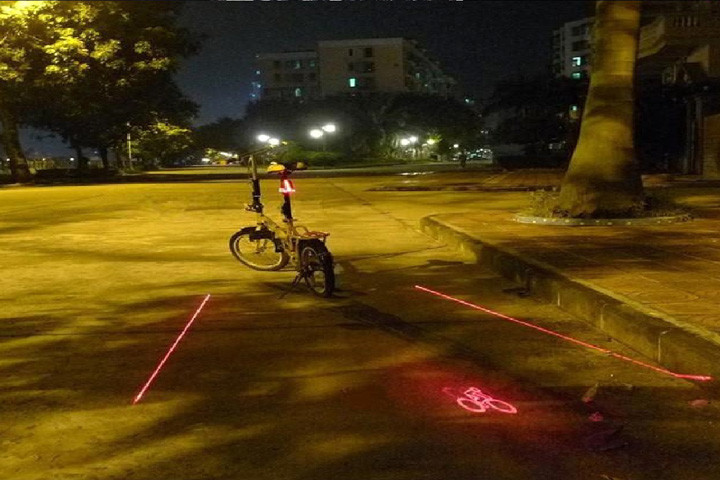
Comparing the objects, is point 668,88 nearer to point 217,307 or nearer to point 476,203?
point 476,203

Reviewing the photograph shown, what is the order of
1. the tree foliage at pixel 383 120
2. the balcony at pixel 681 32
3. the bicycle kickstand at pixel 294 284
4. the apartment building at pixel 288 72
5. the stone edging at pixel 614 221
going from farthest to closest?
the apartment building at pixel 288 72, the tree foliage at pixel 383 120, the balcony at pixel 681 32, the stone edging at pixel 614 221, the bicycle kickstand at pixel 294 284

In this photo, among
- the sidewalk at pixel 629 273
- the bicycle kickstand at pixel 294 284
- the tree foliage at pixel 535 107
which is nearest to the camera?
the sidewalk at pixel 629 273

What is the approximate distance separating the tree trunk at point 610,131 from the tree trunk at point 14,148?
35.7 meters

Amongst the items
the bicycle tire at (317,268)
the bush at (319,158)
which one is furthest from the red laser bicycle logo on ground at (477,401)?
the bush at (319,158)

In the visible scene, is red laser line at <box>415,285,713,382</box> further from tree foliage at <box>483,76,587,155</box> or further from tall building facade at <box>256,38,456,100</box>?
tall building facade at <box>256,38,456,100</box>

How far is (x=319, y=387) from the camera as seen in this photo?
5098mm

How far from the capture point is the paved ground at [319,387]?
12.8 ft

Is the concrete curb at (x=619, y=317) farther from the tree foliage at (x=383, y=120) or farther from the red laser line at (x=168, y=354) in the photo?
the tree foliage at (x=383, y=120)

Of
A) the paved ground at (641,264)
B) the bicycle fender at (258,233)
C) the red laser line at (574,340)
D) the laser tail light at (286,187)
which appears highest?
the laser tail light at (286,187)

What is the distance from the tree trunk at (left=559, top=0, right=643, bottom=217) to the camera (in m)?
12.0

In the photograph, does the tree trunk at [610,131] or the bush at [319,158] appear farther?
the bush at [319,158]

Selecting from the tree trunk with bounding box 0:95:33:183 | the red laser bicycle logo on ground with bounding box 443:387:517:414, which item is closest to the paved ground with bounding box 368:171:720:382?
the red laser bicycle logo on ground with bounding box 443:387:517:414

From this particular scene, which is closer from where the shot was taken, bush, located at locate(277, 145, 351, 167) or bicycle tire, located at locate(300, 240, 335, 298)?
bicycle tire, located at locate(300, 240, 335, 298)

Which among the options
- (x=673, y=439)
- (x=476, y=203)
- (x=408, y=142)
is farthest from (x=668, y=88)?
(x=408, y=142)
